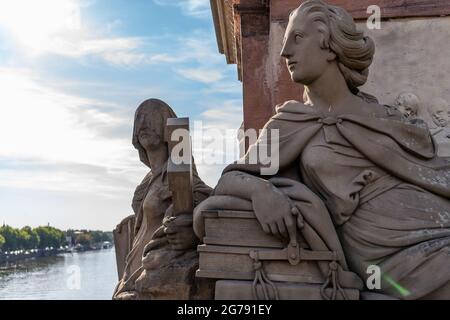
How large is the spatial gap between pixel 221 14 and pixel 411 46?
12.5 ft

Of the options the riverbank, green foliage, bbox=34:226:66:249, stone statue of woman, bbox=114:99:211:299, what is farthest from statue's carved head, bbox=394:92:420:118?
green foliage, bbox=34:226:66:249

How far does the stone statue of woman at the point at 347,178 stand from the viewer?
3865 millimetres

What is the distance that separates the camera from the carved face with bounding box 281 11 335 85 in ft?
14.3

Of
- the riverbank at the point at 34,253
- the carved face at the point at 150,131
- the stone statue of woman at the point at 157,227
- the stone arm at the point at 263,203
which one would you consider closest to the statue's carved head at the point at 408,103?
the stone statue of woman at the point at 157,227

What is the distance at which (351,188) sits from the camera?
4.10m

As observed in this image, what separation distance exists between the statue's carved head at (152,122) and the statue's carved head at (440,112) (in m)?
2.16

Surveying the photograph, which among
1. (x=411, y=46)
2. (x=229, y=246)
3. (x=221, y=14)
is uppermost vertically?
(x=221, y=14)

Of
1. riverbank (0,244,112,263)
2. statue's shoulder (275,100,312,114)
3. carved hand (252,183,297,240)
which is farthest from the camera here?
riverbank (0,244,112,263)

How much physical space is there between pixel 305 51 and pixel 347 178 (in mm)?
853

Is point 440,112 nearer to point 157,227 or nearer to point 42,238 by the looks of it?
point 157,227

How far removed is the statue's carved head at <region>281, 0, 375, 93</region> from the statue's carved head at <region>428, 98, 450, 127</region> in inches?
62.4

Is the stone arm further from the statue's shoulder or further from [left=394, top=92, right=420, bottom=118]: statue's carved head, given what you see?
[left=394, top=92, right=420, bottom=118]: statue's carved head
